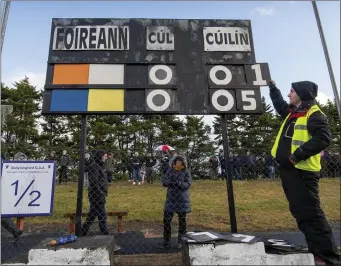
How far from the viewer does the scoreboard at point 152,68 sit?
4.89m

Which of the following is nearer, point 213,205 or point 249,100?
point 249,100

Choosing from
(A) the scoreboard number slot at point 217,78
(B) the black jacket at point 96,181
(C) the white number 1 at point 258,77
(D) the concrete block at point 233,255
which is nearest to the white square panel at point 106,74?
(A) the scoreboard number slot at point 217,78

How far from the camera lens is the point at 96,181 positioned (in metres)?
6.04

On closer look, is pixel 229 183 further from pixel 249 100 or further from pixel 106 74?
pixel 106 74

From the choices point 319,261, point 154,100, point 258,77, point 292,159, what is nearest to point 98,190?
point 154,100

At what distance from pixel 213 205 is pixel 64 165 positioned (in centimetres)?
505

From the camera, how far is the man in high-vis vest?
3283 mm

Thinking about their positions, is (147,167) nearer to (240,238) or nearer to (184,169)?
(184,169)

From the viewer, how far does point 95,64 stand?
5059mm

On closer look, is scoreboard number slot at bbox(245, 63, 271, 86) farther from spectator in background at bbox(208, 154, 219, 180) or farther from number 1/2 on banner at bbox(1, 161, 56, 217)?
number 1/2 on banner at bbox(1, 161, 56, 217)

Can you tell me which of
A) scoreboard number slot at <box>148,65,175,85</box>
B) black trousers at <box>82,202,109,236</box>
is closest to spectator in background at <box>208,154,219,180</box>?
scoreboard number slot at <box>148,65,175,85</box>

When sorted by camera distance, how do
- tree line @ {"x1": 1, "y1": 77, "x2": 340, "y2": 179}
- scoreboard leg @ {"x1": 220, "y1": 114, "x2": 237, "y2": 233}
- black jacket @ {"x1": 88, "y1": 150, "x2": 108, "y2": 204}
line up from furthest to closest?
tree line @ {"x1": 1, "y1": 77, "x2": 340, "y2": 179} → black jacket @ {"x1": 88, "y1": 150, "x2": 108, "y2": 204} → scoreboard leg @ {"x1": 220, "y1": 114, "x2": 237, "y2": 233}

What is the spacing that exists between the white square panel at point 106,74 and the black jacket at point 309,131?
2.63 meters

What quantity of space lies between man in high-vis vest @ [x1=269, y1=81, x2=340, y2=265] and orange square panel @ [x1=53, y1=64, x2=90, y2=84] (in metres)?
3.17
